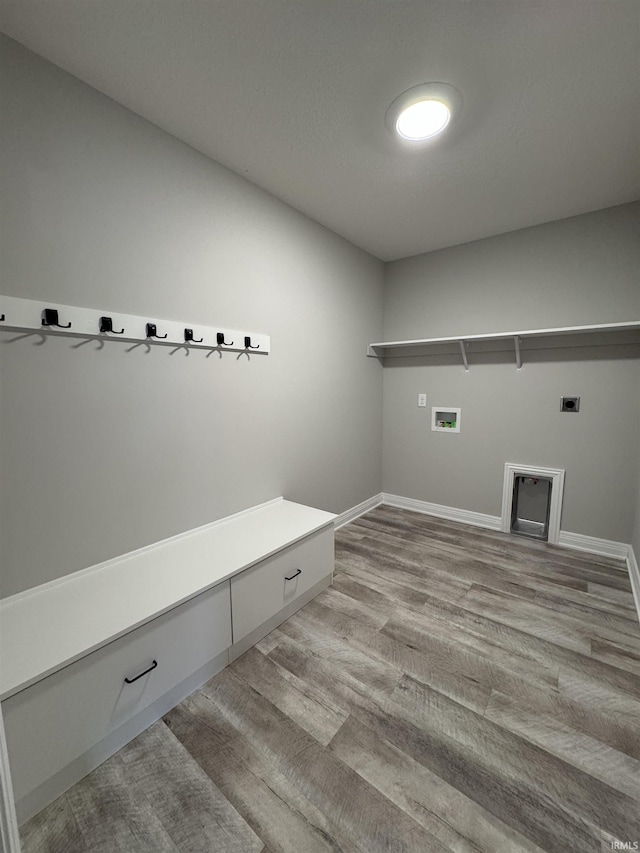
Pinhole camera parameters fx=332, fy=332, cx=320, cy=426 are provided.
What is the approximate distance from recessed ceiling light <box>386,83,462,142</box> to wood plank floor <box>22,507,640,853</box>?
99.2 inches

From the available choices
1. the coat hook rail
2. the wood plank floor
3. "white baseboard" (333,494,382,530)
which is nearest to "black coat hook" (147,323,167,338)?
the coat hook rail

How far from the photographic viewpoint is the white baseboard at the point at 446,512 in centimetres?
302

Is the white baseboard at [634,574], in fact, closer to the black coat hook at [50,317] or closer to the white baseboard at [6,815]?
the white baseboard at [6,815]

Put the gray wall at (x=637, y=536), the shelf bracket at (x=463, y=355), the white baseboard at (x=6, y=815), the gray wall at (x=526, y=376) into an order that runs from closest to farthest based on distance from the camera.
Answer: the white baseboard at (x=6, y=815), the gray wall at (x=637, y=536), the gray wall at (x=526, y=376), the shelf bracket at (x=463, y=355)

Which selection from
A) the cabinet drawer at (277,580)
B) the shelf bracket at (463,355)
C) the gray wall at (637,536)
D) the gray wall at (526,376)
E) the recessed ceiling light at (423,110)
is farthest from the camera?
the shelf bracket at (463,355)

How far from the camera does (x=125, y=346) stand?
1.56 m

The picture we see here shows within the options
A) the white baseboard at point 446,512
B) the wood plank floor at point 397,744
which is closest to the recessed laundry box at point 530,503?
the white baseboard at point 446,512

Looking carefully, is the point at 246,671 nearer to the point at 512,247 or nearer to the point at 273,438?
the point at 273,438

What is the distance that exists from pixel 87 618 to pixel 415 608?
5.35ft

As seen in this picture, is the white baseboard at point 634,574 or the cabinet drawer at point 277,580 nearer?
the cabinet drawer at point 277,580

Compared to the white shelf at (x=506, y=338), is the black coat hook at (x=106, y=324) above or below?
below

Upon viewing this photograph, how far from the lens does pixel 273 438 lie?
7.66ft

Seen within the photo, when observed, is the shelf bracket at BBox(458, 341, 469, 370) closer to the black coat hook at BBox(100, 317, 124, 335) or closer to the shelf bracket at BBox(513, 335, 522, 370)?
the shelf bracket at BBox(513, 335, 522, 370)

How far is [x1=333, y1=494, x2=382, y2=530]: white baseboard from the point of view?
3.08 meters
